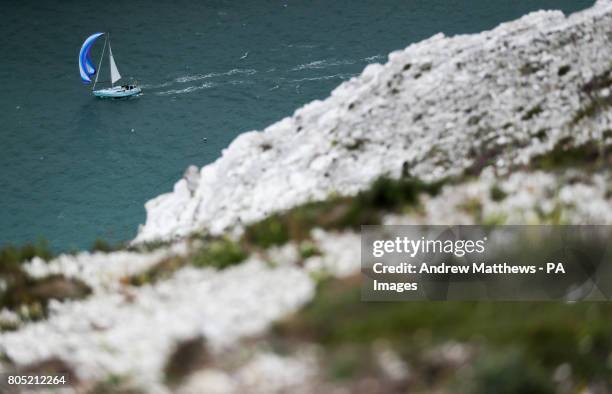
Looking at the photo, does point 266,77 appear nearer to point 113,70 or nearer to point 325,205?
point 113,70

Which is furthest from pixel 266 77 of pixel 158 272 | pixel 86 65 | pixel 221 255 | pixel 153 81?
pixel 221 255

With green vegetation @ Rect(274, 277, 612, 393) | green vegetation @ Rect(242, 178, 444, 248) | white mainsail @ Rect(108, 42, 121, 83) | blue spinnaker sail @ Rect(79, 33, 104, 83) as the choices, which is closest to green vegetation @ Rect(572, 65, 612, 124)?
green vegetation @ Rect(242, 178, 444, 248)

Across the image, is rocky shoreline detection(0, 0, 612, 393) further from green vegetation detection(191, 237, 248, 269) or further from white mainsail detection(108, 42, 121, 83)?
white mainsail detection(108, 42, 121, 83)

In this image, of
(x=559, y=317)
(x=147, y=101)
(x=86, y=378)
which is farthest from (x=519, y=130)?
(x=147, y=101)

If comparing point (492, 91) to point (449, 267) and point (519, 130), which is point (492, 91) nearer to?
point (519, 130)

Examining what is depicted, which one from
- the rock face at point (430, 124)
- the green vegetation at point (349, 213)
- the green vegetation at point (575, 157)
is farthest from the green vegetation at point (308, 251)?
the green vegetation at point (575, 157)

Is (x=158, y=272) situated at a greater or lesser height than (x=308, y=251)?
lesser
